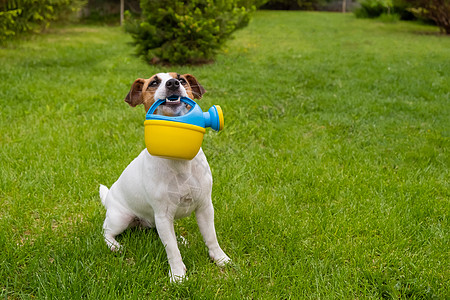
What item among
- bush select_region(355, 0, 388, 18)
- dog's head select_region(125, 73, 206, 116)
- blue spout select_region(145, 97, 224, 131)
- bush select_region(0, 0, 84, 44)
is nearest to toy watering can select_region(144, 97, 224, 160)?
blue spout select_region(145, 97, 224, 131)

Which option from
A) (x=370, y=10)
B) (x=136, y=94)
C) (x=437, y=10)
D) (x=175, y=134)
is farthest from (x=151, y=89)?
(x=370, y=10)

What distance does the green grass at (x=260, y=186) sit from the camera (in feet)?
8.00

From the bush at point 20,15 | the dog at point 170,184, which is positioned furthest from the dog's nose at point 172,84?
the bush at point 20,15

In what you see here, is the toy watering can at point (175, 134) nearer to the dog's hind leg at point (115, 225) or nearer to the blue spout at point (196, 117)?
the blue spout at point (196, 117)

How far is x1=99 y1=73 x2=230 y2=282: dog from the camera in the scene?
2.29 metres

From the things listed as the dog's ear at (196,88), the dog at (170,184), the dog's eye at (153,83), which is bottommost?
the dog at (170,184)

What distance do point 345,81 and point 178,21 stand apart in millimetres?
3897

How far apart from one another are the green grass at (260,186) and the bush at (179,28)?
0.98 metres

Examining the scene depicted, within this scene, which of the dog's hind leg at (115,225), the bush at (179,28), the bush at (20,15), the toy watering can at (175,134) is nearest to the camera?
the toy watering can at (175,134)

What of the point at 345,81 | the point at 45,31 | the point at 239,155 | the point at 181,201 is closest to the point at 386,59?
the point at 345,81

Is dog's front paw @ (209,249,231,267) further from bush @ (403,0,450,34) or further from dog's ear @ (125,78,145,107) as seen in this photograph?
bush @ (403,0,450,34)

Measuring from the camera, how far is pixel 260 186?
3756mm

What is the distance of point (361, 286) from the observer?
8.07ft

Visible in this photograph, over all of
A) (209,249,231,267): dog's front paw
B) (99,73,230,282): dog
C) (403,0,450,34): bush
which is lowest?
(209,249,231,267): dog's front paw
